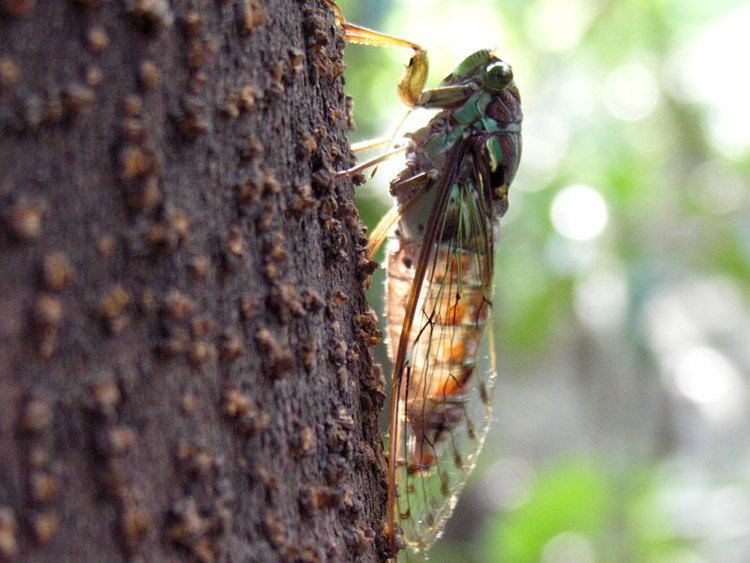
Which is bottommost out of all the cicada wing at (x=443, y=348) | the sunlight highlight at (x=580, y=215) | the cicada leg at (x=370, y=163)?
the cicada wing at (x=443, y=348)

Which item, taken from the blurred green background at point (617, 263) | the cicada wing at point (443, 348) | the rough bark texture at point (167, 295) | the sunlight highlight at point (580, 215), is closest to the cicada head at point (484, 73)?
the cicada wing at point (443, 348)

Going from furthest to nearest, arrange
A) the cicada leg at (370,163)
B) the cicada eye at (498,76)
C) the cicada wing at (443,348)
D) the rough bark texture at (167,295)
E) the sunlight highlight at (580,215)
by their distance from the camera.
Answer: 1. the sunlight highlight at (580,215)
2. the cicada eye at (498,76)
3. the cicada wing at (443,348)
4. the cicada leg at (370,163)
5. the rough bark texture at (167,295)

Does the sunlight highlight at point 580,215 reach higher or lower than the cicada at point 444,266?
higher

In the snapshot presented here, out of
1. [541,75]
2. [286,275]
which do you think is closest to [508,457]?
[541,75]

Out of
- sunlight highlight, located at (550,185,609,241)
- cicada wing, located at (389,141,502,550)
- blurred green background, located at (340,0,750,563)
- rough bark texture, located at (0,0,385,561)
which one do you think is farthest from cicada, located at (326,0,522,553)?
sunlight highlight, located at (550,185,609,241)

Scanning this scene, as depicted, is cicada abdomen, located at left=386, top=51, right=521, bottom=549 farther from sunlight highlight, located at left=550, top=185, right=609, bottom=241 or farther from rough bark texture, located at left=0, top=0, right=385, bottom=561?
sunlight highlight, located at left=550, top=185, right=609, bottom=241

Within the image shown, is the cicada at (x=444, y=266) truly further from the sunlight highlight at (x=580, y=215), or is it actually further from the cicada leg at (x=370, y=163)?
the sunlight highlight at (x=580, y=215)

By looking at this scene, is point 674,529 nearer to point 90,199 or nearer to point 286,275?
point 286,275
